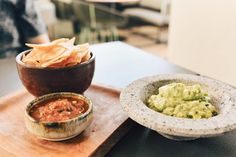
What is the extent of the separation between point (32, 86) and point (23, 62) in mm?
82

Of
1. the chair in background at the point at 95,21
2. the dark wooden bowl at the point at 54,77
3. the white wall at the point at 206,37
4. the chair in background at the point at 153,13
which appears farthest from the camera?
the chair in background at the point at 153,13

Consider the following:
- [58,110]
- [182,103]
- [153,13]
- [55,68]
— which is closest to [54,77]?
[55,68]

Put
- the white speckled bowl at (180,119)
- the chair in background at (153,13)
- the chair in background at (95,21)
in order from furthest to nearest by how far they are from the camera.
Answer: the chair in background at (153,13) < the chair in background at (95,21) < the white speckled bowl at (180,119)

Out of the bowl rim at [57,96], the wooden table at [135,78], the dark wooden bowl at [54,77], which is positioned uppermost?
the dark wooden bowl at [54,77]

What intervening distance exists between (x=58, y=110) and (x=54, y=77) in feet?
0.47

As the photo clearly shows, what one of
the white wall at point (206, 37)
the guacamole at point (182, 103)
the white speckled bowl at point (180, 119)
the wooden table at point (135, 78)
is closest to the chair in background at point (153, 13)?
the white wall at point (206, 37)

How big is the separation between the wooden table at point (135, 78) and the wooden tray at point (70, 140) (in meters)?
0.03

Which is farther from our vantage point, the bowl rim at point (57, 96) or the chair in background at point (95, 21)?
the chair in background at point (95, 21)

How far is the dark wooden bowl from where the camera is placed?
0.92 metres

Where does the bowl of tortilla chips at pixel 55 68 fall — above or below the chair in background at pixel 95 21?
above

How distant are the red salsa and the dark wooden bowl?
0.07 meters

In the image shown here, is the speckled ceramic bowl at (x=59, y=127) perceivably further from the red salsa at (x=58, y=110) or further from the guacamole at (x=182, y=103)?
the guacamole at (x=182, y=103)

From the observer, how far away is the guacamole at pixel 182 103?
82 centimetres

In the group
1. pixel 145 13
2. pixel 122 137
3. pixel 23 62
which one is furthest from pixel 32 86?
pixel 145 13
